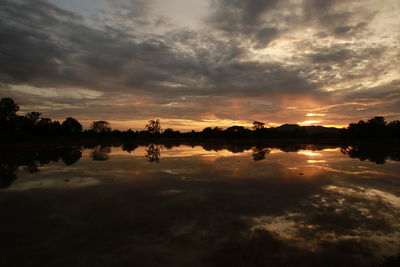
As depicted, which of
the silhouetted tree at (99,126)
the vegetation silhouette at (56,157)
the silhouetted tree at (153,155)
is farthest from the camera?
the silhouetted tree at (99,126)

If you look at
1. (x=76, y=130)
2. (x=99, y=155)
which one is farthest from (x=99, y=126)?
(x=99, y=155)

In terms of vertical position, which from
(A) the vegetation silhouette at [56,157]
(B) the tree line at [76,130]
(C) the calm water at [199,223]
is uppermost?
(B) the tree line at [76,130]

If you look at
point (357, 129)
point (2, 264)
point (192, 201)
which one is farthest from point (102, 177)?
point (357, 129)

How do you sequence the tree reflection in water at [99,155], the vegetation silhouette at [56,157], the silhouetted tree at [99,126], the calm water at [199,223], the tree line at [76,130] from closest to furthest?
the calm water at [199,223] < the vegetation silhouette at [56,157] < the tree reflection in water at [99,155] < the tree line at [76,130] < the silhouetted tree at [99,126]

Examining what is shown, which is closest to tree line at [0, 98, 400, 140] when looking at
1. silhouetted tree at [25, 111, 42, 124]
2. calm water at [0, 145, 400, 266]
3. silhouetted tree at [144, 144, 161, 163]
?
silhouetted tree at [25, 111, 42, 124]

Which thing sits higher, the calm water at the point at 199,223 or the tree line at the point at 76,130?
the tree line at the point at 76,130

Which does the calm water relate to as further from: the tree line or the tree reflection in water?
the tree line

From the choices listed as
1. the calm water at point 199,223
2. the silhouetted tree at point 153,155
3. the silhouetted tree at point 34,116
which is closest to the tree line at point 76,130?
the silhouetted tree at point 34,116

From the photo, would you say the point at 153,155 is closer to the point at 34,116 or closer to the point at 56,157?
the point at 56,157

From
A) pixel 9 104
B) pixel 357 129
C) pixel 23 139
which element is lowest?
pixel 23 139

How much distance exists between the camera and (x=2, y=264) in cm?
597

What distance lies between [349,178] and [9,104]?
95.8 meters

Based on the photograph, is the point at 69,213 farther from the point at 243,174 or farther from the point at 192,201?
the point at 243,174

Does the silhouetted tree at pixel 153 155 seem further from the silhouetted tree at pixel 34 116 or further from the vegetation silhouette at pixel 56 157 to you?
the silhouetted tree at pixel 34 116
